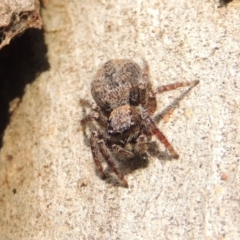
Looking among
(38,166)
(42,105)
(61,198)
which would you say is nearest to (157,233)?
(61,198)

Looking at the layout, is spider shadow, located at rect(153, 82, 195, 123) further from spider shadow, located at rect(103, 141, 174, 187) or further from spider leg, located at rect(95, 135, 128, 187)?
spider leg, located at rect(95, 135, 128, 187)

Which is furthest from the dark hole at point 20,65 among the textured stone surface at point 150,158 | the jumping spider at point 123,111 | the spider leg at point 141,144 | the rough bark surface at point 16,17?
the spider leg at point 141,144

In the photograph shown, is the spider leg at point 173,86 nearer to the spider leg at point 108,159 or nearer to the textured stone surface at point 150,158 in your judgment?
the textured stone surface at point 150,158

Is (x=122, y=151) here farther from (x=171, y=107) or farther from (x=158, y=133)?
(x=171, y=107)

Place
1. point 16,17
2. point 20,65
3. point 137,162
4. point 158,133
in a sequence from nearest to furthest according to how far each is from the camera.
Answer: point 158,133 → point 137,162 → point 16,17 → point 20,65

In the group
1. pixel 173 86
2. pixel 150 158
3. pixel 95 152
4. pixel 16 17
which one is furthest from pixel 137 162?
pixel 16 17

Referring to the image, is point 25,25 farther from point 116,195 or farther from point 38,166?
point 116,195

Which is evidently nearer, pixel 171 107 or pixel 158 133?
pixel 158 133
